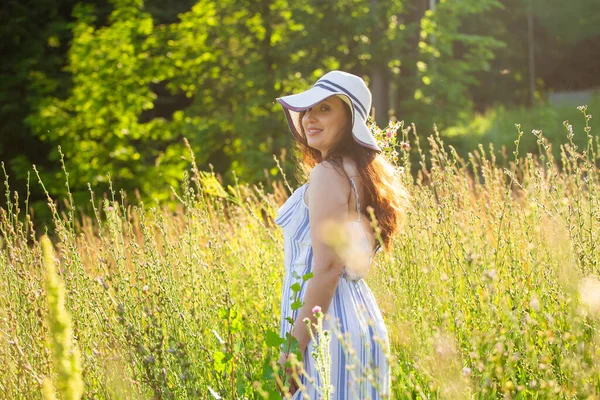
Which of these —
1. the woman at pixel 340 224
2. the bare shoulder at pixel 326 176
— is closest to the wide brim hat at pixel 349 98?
the woman at pixel 340 224

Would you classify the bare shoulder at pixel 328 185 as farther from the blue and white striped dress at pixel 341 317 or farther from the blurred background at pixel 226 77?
the blurred background at pixel 226 77

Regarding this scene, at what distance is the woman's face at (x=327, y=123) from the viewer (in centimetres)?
270

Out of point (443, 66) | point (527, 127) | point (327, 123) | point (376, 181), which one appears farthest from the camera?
point (527, 127)

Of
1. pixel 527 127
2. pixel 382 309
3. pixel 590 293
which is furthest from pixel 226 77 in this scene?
pixel 590 293

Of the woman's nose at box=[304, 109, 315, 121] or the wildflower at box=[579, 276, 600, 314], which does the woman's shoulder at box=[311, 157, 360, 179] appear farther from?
the wildflower at box=[579, 276, 600, 314]

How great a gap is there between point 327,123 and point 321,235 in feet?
1.62

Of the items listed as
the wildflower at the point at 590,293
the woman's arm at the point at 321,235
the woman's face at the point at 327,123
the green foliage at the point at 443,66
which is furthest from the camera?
the green foliage at the point at 443,66

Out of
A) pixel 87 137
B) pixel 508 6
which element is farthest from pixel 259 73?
Result: pixel 508 6

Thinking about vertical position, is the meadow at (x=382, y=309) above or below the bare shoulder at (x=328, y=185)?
below

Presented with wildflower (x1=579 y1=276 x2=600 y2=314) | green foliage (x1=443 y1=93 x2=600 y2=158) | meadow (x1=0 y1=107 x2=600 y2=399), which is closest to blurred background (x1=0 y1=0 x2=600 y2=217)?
green foliage (x1=443 y1=93 x2=600 y2=158)

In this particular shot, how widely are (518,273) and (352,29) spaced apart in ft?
27.6

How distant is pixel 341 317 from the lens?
2500mm

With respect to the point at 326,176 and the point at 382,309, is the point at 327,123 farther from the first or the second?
the point at 382,309

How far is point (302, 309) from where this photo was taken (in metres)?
2.46
